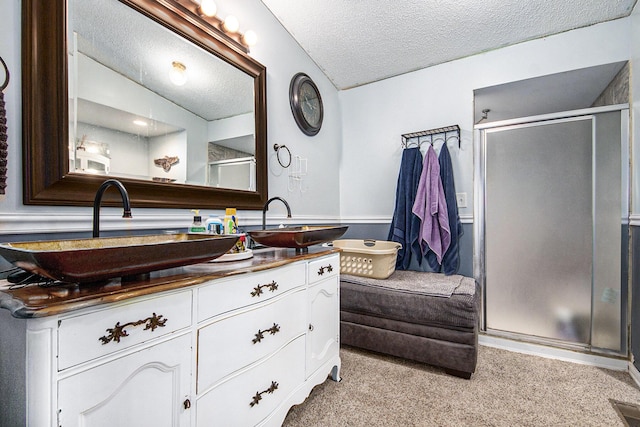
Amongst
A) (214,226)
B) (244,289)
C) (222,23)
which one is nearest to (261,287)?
(244,289)

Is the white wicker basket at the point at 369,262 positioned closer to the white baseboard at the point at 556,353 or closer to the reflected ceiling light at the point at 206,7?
the white baseboard at the point at 556,353

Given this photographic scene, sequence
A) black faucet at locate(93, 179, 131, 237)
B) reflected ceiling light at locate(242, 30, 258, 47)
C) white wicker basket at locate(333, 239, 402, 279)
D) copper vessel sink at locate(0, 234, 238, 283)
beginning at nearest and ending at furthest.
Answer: copper vessel sink at locate(0, 234, 238, 283) → black faucet at locate(93, 179, 131, 237) → reflected ceiling light at locate(242, 30, 258, 47) → white wicker basket at locate(333, 239, 402, 279)

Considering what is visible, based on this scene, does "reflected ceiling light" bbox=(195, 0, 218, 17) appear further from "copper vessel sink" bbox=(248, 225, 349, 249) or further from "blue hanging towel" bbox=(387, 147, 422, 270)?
"blue hanging towel" bbox=(387, 147, 422, 270)

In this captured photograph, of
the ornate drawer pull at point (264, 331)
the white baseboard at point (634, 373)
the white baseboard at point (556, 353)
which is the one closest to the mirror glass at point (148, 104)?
the ornate drawer pull at point (264, 331)

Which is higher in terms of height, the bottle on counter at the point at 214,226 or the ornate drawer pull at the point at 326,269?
the bottle on counter at the point at 214,226

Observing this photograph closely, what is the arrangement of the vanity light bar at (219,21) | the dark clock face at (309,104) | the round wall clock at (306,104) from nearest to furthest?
the vanity light bar at (219,21), the round wall clock at (306,104), the dark clock face at (309,104)

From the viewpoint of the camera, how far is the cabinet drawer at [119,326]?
1.94 ft

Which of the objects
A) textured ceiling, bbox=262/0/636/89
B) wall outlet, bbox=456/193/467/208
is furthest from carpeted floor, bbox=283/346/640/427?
textured ceiling, bbox=262/0/636/89

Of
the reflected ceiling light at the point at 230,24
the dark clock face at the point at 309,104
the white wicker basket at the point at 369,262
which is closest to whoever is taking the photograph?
the reflected ceiling light at the point at 230,24

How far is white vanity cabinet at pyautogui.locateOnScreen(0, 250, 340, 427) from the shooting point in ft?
1.90

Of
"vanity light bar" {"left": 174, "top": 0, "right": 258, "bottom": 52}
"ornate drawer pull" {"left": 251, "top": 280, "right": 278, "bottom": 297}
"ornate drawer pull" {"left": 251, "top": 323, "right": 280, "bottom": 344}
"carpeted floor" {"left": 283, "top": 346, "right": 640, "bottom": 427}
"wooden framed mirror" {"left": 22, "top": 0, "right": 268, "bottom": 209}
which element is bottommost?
"carpeted floor" {"left": 283, "top": 346, "right": 640, "bottom": 427}

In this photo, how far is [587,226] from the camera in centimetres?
203

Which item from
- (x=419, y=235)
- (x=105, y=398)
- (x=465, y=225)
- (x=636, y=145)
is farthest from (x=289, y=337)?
(x=636, y=145)

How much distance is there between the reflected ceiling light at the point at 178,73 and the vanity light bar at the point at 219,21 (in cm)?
29
